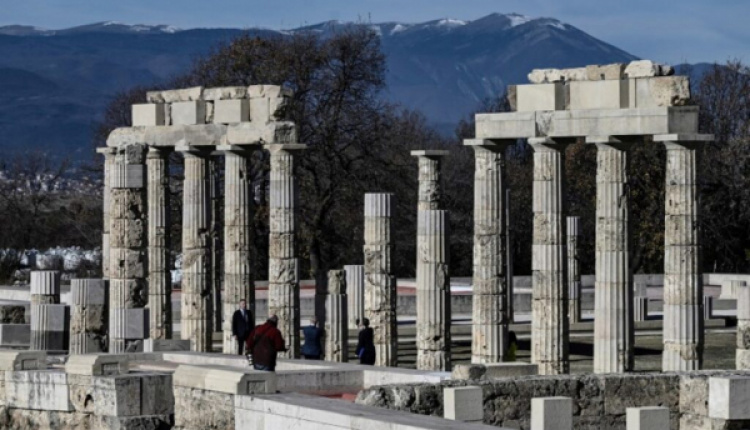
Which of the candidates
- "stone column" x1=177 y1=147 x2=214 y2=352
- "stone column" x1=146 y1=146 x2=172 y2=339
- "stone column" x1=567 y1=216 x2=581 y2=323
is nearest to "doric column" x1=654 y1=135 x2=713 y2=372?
"stone column" x1=177 y1=147 x2=214 y2=352

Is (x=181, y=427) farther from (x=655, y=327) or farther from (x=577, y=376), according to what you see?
(x=655, y=327)

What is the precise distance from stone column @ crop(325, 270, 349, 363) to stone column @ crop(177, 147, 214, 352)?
3.82 meters

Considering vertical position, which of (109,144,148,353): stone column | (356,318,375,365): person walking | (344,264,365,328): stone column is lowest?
(356,318,375,365): person walking

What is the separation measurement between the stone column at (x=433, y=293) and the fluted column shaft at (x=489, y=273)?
706mm

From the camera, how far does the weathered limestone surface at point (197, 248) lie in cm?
4625

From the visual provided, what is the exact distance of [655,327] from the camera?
174ft

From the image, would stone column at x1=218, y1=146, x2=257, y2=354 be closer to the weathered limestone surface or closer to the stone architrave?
the weathered limestone surface

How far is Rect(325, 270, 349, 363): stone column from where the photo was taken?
43.3m

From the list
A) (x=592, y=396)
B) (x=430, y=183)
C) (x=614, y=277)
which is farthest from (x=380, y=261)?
(x=592, y=396)

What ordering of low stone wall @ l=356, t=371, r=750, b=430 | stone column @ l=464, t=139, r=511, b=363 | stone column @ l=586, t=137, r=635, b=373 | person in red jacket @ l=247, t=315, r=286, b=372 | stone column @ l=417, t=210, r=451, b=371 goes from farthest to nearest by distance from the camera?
stone column @ l=417, t=210, r=451, b=371, stone column @ l=464, t=139, r=511, b=363, stone column @ l=586, t=137, r=635, b=373, person in red jacket @ l=247, t=315, r=286, b=372, low stone wall @ l=356, t=371, r=750, b=430

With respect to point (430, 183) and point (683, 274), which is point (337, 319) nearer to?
point (430, 183)

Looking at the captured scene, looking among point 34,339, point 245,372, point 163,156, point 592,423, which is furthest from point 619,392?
point 163,156

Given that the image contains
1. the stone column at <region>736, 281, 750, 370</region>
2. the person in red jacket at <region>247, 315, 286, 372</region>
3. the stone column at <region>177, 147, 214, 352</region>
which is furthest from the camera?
the stone column at <region>177, 147, 214, 352</region>

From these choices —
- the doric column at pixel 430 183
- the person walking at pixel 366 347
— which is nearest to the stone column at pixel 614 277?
the person walking at pixel 366 347
